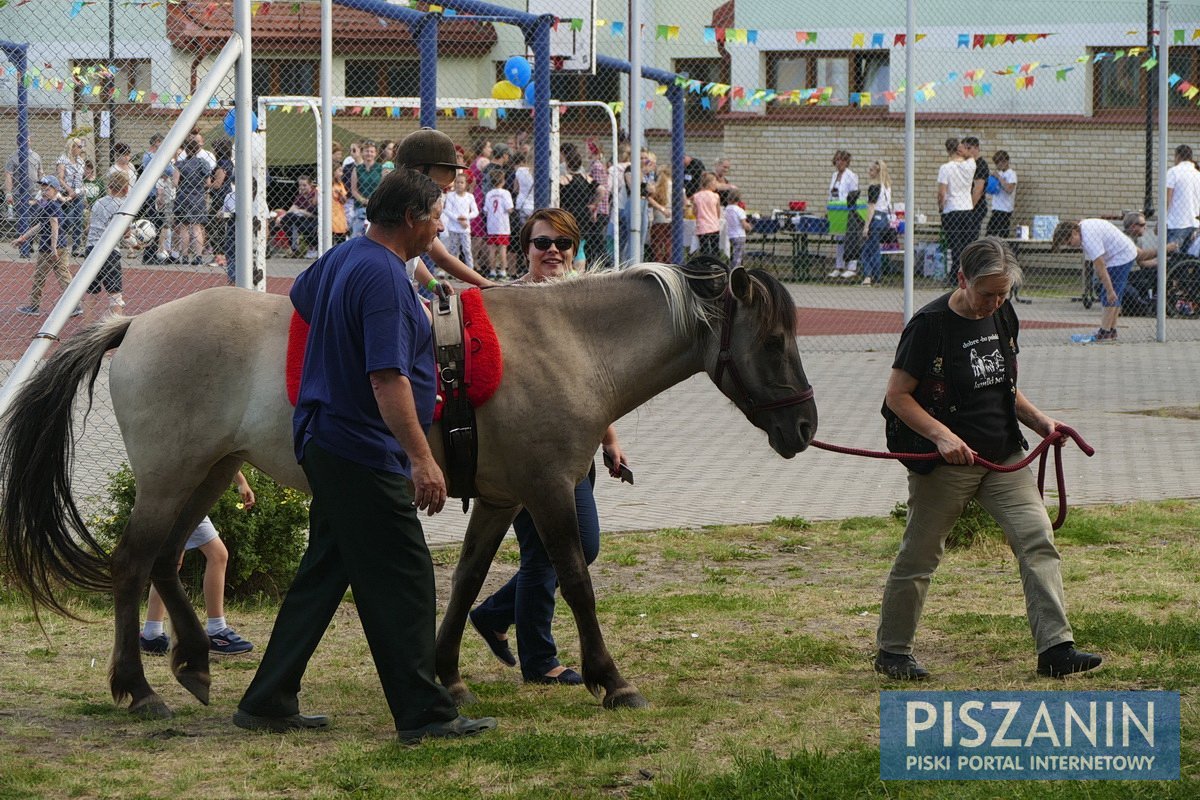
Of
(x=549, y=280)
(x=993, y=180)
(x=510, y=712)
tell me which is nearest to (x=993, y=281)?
(x=549, y=280)

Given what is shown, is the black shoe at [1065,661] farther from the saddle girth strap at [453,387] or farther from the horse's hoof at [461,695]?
the saddle girth strap at [453,387]

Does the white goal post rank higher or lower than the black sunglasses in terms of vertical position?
higher

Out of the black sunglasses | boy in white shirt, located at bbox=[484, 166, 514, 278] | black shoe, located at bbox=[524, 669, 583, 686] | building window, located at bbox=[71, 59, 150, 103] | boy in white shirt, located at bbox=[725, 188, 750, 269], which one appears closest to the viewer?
black shoe, located at bbox=[524, 669, 583, 686]

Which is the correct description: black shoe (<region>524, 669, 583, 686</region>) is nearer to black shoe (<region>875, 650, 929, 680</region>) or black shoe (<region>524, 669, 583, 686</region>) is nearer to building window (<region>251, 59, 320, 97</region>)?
black shoe (<region>875, 650, 929, 680</region>)

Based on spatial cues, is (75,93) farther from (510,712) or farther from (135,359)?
(510,712)

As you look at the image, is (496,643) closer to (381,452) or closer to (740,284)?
(381,452)

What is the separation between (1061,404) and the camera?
43.1ft

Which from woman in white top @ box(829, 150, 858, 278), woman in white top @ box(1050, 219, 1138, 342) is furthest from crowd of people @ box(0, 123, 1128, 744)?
woman in white top @ box(829, 150, 858, 278)

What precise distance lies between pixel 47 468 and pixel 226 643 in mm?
1076

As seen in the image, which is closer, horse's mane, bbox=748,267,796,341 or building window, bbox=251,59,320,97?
horse's mane, bbox=748,267,796,341

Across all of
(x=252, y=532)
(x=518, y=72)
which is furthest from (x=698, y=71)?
(x=252, y=532)

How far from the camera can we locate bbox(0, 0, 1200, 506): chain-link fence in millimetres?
18672

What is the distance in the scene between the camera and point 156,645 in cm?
621

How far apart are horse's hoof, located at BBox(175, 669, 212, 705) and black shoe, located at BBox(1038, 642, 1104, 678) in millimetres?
3019
